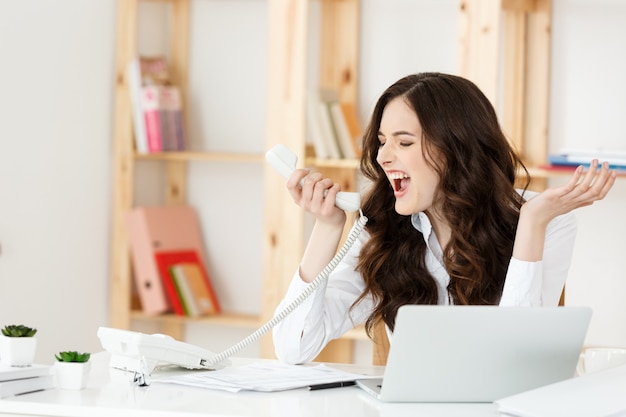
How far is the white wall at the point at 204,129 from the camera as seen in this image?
3.25 metres

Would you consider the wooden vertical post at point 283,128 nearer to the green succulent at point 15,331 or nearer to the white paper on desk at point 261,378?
the white paper on desk at point 261,378

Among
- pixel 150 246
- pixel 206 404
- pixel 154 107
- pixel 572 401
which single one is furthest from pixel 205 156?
pixel 572 401

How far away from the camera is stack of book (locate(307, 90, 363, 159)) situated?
346cm

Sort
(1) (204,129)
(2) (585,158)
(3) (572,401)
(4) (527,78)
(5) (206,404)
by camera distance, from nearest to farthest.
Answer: (3) (572,401), (5) (206,404), (2) (585,158), (4) (527,78), (1) (204,129)

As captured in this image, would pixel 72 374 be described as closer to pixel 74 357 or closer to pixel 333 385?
pixel 74 357

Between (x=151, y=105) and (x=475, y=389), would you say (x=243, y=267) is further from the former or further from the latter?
(x=475, y=389)

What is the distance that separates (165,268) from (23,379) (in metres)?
2.12

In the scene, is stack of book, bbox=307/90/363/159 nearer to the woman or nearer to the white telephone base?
the woman

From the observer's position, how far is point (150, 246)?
12.1 feet

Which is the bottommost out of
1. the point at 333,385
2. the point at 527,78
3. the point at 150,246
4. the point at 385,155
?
the point at 150,246

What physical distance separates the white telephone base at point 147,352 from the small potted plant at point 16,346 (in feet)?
0.48

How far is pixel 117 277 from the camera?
3723 millimetres

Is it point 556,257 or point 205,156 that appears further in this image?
point 205,156

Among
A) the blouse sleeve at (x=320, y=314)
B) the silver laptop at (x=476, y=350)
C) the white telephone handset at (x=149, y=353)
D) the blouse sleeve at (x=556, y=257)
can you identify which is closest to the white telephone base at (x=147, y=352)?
the white telephone handset at (x=149, y=353)
